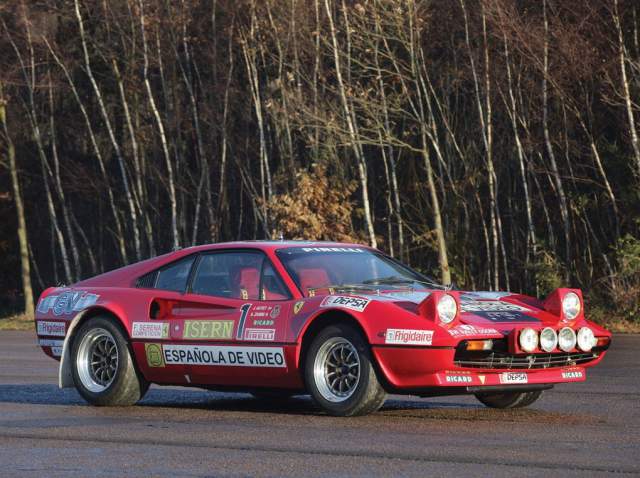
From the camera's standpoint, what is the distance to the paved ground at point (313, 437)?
6965 millimetres

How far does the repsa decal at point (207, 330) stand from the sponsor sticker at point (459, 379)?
A: 6.08 ft

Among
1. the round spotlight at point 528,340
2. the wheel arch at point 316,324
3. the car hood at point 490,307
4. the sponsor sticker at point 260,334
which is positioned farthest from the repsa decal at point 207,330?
the round spotlight at point 528,340

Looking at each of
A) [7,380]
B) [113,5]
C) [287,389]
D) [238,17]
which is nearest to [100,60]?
[113,5]

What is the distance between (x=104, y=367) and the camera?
1090 cm

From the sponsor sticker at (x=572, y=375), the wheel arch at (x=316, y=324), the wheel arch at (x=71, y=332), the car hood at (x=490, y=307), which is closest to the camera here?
the car hood at (x=490, y=307)

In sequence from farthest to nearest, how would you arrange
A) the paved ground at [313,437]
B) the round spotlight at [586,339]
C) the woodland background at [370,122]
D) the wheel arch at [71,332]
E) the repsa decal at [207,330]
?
1. the woodland background at [370,122]
2. the wheel arch at [71,332]
3. the repsa decal at [207,330]
4. the round spotlight at [586,339]
5. the paved ground at [313,437]

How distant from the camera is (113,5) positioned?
38.1 metres

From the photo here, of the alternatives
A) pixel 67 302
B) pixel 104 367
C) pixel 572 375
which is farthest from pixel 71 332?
pixel 572 375

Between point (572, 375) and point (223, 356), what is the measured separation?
8.41 ft

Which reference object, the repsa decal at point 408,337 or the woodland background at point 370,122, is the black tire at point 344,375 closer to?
the repsa decal at point 408,337

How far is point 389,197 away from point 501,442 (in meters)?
25.5

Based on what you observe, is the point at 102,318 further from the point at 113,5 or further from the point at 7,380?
the point at 113,5

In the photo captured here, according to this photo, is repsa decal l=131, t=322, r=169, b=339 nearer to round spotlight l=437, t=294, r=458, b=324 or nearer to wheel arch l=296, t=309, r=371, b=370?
wheel arch l=296, t=309, r=371, b=370

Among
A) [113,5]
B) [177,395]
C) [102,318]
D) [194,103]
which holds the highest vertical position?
[113,5]
